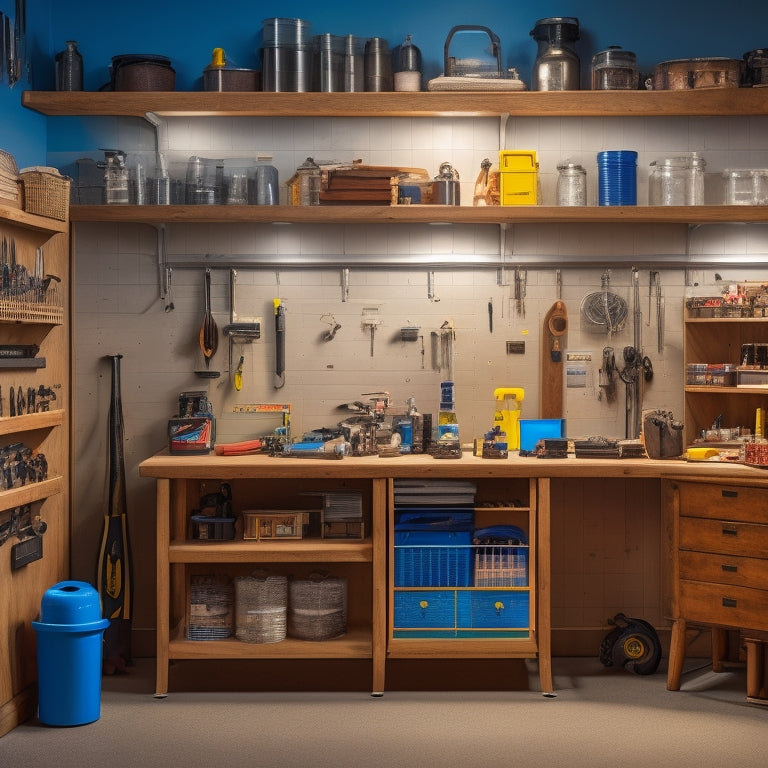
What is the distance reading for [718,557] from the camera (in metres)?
4.75

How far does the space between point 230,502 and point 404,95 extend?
225 cm

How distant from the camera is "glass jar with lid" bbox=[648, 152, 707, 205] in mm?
5387

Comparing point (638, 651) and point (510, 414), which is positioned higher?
point (510, 414)

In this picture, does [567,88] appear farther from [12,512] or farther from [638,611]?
[12,512]

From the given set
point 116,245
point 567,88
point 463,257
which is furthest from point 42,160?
point 567,88

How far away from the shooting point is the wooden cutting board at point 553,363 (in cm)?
554

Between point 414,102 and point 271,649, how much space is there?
2811 mm

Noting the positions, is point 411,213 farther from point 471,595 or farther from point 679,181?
point 471,595

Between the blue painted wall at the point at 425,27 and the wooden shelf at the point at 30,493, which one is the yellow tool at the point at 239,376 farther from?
the blue painted wall at the point at 425,27

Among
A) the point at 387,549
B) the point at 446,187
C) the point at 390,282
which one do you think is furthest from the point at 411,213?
the point at 387,549

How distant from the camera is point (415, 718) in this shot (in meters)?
4.61

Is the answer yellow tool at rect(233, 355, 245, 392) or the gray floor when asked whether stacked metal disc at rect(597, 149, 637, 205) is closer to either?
yellow tool at rect(233, 355, 245, 392)

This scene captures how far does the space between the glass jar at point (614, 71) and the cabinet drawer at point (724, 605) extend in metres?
2.52

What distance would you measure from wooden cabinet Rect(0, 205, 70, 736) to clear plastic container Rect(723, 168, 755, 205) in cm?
339
